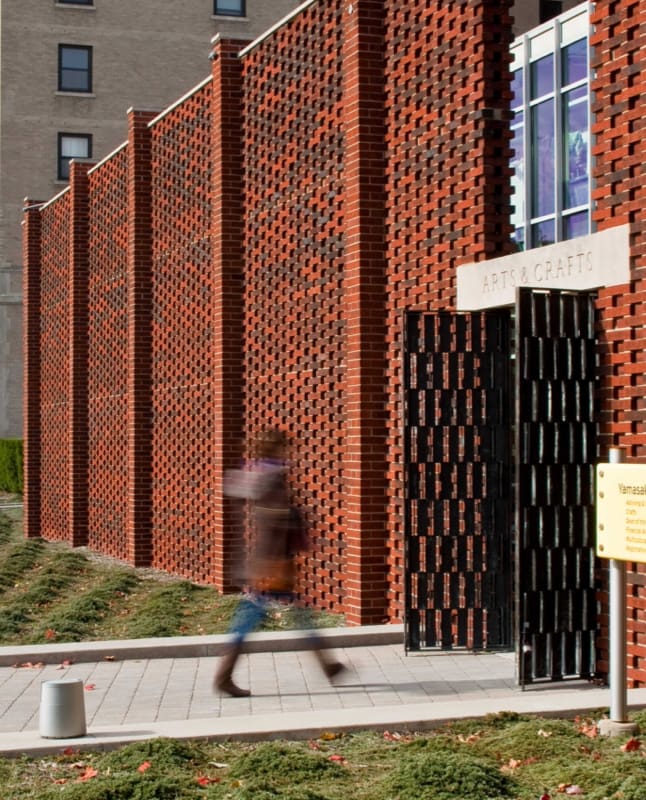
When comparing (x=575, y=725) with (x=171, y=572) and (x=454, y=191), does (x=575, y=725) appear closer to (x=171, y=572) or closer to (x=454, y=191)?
(x=454, y=191)

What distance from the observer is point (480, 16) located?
11.5 metres

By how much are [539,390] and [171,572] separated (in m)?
10.6

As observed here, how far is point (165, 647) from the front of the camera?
11.2 m

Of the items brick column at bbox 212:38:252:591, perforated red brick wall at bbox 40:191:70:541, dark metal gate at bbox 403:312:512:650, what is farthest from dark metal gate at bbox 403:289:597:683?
perforated red brick wall at bbox 40:191:70:541

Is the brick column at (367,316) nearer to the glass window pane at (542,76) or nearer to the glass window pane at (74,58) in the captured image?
the glass window pane at (542,76)

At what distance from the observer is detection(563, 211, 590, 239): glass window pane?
26.8 metres

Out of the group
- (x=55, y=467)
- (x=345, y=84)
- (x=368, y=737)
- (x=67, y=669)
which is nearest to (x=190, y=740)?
(x=368, y=737)

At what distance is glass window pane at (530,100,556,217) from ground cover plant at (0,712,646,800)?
21.5m

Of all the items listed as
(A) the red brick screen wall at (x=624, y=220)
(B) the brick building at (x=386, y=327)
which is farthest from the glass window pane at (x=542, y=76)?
(A) the red brick screen wall at (x=624, y=220)

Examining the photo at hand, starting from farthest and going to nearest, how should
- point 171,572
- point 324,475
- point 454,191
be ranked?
point 171,572
point 324,475
point 454,191

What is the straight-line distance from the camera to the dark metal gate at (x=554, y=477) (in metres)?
9.77

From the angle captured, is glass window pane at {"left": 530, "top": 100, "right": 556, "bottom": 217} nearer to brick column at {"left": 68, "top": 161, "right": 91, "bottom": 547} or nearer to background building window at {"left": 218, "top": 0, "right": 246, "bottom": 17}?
brick column at {"left": 68, "top": 161, "right": 91, "bottom": 547}

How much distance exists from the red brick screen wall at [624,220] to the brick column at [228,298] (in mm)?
7544

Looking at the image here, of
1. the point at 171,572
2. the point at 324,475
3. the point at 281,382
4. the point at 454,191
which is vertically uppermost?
the point at 454,191
